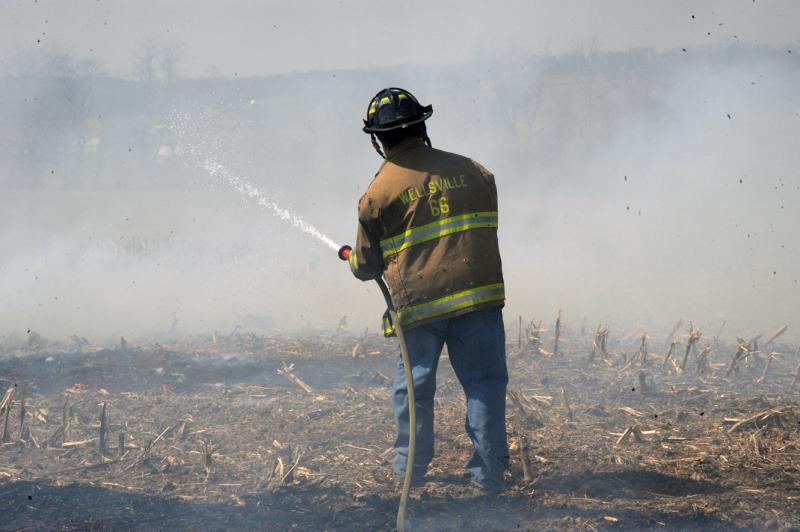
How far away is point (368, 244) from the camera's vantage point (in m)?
3.81

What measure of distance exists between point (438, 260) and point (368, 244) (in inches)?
14.7

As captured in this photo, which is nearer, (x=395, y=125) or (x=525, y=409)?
(x=395, y=125)

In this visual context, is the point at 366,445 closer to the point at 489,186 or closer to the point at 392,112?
the point at 489,186

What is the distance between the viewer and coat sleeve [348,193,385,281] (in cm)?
376

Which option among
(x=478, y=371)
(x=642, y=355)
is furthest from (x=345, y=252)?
(x=642, y=355)

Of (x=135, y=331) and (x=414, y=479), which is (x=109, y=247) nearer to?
(x=135, y=331)

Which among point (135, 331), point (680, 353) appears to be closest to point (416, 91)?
point (135, 331)

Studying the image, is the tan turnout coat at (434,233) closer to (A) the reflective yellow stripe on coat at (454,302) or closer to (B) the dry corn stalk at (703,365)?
(A) the reflective yellow stripe on coat at (454,302)

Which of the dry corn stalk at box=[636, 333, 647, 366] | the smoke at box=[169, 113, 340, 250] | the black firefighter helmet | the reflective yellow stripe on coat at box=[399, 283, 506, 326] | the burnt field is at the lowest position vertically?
the burnt field

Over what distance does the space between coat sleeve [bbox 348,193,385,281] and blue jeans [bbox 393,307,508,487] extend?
386 mm

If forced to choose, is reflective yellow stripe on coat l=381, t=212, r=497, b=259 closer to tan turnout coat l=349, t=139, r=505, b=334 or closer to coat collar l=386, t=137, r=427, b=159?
tan turnout coat l=349, t=139, r=505, b=334

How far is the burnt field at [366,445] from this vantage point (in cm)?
366

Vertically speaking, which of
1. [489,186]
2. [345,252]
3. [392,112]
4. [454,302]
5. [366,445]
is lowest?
[366,445]

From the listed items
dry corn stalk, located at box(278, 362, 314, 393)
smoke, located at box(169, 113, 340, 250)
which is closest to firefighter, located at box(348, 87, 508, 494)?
dry corn stalk, located at box(278, 362, 314, 393)
